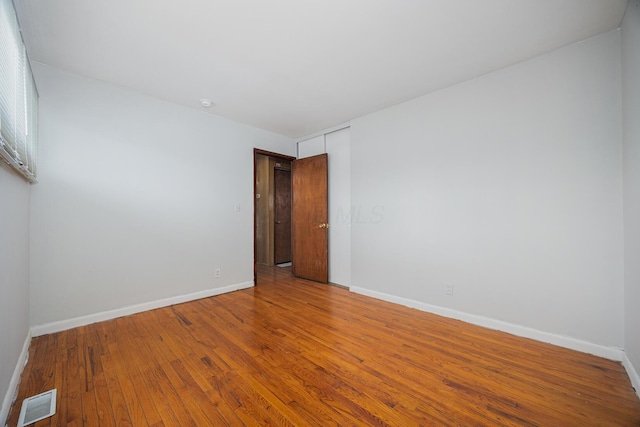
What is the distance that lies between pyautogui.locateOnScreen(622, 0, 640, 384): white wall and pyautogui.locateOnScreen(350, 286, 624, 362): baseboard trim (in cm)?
14

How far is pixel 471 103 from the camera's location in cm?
269

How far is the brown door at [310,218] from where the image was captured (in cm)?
418

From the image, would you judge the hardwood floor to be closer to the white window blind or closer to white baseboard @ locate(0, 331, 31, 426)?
white baseboard @ locate(0, 331, 31, 426)

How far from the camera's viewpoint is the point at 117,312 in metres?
2.78

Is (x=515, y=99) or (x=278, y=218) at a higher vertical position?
(x=515, y=99)

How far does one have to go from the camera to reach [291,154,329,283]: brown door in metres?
4.18

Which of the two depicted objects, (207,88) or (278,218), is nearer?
(207,88)

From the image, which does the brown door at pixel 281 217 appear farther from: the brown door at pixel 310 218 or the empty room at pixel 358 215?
the empty room at pixel 358 215

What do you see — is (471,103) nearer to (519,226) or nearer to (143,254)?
(519,226)

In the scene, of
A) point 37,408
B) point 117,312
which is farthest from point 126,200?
point 37,408

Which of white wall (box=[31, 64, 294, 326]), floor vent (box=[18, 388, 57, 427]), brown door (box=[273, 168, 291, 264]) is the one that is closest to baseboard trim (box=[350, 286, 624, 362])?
Result: white wall (box=[31, 64, 294, 326])

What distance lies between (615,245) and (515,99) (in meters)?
1.47

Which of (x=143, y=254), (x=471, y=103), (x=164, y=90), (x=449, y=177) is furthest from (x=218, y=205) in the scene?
(x=471, y=103)

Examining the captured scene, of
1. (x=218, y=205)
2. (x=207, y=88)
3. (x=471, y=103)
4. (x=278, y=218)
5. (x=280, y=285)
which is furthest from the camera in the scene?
(x=278, y=218)
